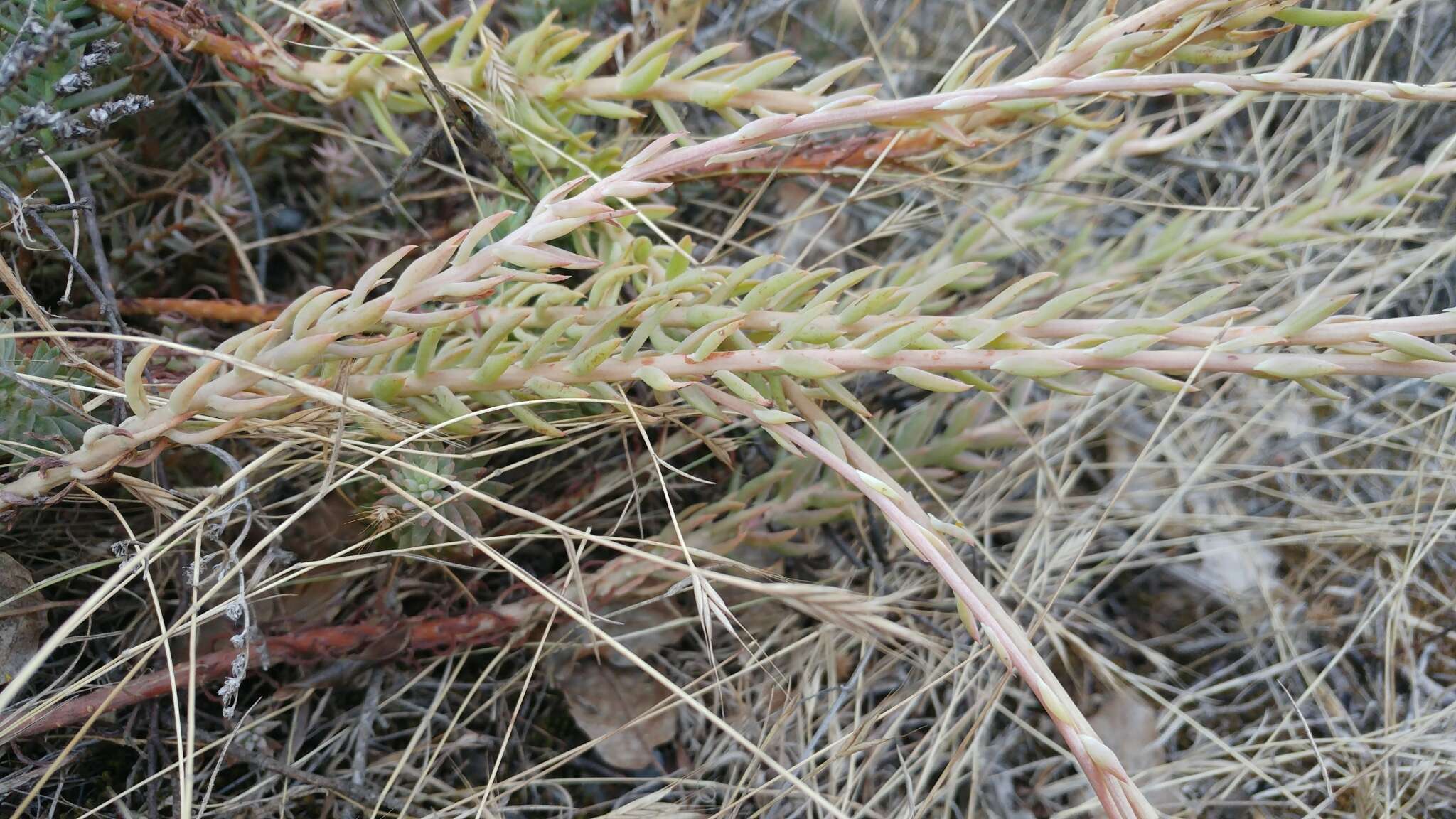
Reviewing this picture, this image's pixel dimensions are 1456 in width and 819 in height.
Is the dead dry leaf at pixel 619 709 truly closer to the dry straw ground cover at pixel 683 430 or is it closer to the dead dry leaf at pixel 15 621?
the dry straw ground cover at pixel 683 430

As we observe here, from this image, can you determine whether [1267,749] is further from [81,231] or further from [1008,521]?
[81,231]

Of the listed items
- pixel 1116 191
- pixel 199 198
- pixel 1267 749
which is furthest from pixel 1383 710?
pixel 199 198

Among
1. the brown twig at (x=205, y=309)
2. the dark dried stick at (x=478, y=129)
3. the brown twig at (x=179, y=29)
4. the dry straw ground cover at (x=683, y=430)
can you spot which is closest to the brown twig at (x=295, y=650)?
the dry straw ground cover at (x=683, y=430)

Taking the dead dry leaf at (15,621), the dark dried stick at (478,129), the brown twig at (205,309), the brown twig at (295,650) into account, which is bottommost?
the brown twig at (295,650)

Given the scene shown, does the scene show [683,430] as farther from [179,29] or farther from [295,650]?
[179,29]

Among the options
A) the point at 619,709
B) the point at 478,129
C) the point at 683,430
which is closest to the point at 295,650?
the point at 619,709

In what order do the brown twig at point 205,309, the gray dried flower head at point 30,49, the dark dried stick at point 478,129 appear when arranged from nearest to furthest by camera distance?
1. the gray dried flower head at point 30,49
2. the dark dried stick at point 478,129
3. the brown twig at point 205,309
